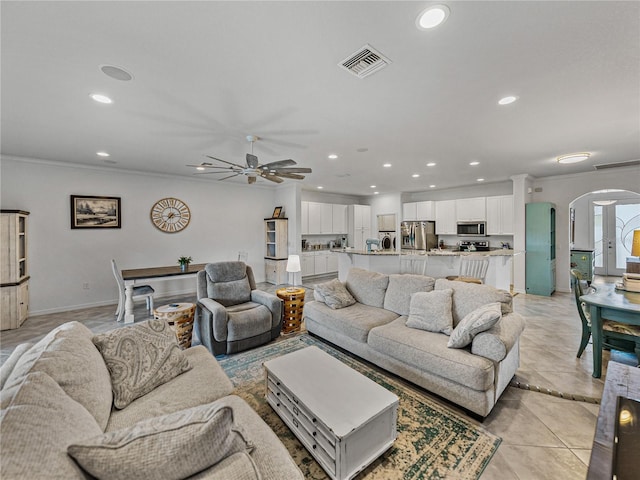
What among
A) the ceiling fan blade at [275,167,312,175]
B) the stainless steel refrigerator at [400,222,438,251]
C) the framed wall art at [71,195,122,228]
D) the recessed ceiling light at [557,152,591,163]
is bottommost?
the stainless steel refrigerator at [400,222,438,251]

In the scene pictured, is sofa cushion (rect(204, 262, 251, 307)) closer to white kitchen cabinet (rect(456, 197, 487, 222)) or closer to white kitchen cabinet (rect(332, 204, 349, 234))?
white kitchen cabinet (rect(332, 204, 349, 234))

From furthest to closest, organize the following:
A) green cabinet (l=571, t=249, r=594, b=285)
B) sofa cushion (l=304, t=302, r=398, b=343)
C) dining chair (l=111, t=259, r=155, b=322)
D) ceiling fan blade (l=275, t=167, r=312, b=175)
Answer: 1. green cabinet (l=571, t=249, r=594, b=285)
2. dining chair (l=111, t=259, r=155, b=322)
3. ceiling fan blade (l=275, t=167, r=312, b=175)
4. sofa cushion (l=304, t=302, r=398, b=343)

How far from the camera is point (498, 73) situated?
2070mm

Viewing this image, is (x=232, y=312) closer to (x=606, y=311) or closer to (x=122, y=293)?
(x=122, y=293)

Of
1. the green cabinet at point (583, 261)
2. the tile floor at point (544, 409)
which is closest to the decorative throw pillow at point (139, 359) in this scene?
the tile floor at point (544, 409)

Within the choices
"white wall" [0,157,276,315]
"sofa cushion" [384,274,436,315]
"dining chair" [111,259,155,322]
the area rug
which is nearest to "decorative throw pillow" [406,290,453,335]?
"sofa cushion" [384,274,436,315]

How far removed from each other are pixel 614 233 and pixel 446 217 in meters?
5.13

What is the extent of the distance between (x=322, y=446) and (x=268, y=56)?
261 cm

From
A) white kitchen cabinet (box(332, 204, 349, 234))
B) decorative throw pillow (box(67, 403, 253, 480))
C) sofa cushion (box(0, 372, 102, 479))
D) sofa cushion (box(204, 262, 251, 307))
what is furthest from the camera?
white kitchen cabinet (box(332, 204, 349, 234))

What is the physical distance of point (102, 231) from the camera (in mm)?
5145

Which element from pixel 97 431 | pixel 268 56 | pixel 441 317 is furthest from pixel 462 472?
pixel 268 56

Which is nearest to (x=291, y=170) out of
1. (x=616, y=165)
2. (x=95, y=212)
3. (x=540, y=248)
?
(x=95, y=212)

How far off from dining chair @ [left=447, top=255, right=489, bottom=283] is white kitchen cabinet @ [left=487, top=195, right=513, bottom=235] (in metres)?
2.88

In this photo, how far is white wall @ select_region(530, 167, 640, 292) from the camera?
5398mm
